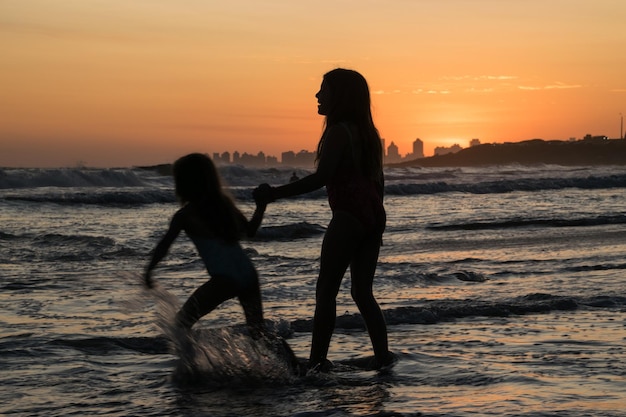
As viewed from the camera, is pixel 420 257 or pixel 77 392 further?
pixel 420 257

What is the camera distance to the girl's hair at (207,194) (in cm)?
567

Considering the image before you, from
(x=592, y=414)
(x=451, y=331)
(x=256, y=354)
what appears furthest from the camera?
(x=451, y=331)

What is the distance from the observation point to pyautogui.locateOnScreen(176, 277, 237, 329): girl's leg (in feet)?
18.8

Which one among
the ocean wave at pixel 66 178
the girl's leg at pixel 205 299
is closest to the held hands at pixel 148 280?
the girl's leg at pixel 205 299

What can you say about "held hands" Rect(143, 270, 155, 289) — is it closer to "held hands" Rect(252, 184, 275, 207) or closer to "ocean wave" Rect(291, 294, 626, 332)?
"held hands" Rect(252, 184, 275, 207)

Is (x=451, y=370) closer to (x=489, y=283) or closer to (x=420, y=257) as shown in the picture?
(x=489, y=283)

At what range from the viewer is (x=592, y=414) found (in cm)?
476

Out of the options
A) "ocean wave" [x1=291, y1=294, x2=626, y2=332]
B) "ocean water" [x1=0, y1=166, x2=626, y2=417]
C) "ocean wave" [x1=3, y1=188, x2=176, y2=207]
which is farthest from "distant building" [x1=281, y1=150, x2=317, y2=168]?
"ocean wave" [x1=291, y1=294, x2=626, y2=332]

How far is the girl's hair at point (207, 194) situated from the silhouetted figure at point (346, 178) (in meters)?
0.54

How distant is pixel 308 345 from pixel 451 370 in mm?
1398

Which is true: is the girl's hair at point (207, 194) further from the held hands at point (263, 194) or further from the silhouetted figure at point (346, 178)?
the silhouetted figure at point (346, 178)

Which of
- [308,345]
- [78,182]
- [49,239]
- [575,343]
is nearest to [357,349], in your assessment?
[308,345]

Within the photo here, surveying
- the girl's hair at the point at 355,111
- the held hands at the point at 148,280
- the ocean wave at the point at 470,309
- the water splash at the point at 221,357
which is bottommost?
the ocean wave at the point at 470,309

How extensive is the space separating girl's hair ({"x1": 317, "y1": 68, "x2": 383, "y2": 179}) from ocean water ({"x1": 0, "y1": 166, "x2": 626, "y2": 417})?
1.35m
